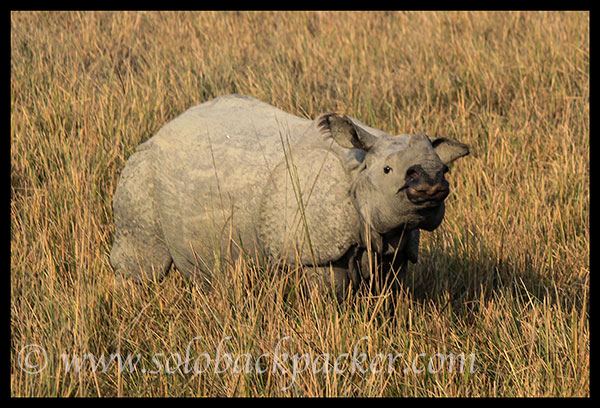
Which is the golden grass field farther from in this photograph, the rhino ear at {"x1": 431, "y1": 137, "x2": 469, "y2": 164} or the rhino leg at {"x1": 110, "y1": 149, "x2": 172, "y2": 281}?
the rhino ear at {"x1": 431, "y1": 137, "x2": 469, "y2": 164}

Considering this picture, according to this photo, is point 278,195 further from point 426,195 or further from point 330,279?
point 426,195

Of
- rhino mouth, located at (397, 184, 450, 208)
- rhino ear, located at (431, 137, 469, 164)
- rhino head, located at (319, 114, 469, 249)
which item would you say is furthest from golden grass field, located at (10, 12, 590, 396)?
rhino ear, located at (431, 137, 469, 164)

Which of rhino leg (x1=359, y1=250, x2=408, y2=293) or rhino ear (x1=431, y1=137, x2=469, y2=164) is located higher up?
rhino ear (x1=431, y1=137, x2=469, y2=164)

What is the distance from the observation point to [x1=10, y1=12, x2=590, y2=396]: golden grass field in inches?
130

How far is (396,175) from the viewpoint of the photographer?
3145mm

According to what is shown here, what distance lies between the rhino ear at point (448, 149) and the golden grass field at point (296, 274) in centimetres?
68

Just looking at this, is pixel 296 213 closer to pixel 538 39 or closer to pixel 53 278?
pixel 53 278

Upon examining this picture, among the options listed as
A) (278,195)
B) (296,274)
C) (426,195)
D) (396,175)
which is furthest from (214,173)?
(426,195)

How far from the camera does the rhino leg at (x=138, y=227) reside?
415 centimetres

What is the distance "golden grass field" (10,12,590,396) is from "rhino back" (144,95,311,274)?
0.21 meters

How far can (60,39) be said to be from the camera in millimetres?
7941

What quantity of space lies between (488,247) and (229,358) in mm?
1966

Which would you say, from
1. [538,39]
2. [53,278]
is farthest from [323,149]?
[538,39]

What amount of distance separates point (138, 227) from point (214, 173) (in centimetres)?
60
